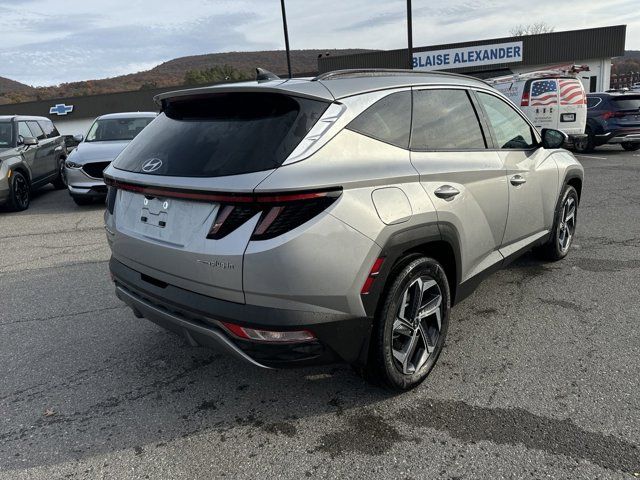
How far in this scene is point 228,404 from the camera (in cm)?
287

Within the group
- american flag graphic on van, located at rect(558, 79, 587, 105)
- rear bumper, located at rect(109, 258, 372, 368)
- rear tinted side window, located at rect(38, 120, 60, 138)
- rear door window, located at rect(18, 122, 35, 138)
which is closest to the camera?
rear bumper, located at rect(109, 258, 372, 368)

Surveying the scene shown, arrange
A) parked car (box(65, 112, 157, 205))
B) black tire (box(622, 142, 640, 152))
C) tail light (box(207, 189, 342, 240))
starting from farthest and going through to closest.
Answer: black tire (box(622, 142, 640, 152))
parked car (box(65, 112, 157, 205))
tail light (box(207, 189, 342, 240))

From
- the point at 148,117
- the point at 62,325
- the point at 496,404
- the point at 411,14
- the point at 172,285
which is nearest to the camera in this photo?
the point at 172,285

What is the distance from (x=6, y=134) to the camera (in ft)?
30.8

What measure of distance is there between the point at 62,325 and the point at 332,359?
2.63 meters

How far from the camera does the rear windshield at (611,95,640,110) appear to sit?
1325 cm

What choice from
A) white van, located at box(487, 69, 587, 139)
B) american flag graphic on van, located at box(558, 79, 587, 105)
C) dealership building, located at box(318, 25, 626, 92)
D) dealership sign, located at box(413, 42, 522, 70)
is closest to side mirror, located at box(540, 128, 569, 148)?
white van, located at box(487, 69, 587, 139)

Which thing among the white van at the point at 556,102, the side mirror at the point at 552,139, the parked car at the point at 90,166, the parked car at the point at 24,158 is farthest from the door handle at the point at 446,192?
the white van at the point at 556,102

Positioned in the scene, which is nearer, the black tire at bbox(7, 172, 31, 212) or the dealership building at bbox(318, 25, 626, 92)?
the black tire at bbox(7, 172, 31, 212)

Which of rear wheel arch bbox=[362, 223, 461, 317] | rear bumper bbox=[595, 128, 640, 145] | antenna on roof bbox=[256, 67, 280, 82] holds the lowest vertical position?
rear bumper bbox=[595, 128, 640, 145]

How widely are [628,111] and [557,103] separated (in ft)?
6.25

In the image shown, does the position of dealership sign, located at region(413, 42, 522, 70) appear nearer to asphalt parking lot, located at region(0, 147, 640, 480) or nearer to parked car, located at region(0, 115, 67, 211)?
parked car, located at region(0, 115, 67, 211)

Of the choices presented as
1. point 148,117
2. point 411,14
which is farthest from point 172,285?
point 411,14

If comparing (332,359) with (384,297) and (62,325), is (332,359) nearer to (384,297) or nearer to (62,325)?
(384,297)
